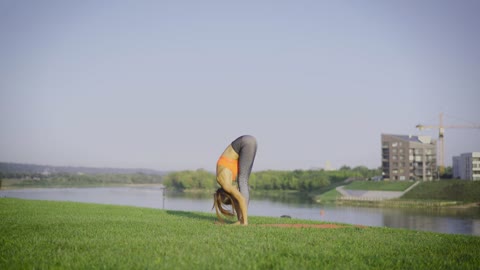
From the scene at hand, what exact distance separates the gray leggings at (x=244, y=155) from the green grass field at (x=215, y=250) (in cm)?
161

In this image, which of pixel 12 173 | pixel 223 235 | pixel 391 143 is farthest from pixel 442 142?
pixel 223 235

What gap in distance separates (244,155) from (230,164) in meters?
0.35

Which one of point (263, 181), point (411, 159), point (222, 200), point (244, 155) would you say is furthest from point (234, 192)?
point (263, 181)

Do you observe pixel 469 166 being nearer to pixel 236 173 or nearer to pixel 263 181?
pixel 263 181

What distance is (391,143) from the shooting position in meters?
99.5

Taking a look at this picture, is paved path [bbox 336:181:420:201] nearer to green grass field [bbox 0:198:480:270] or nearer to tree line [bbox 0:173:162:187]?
tree line [bbox 0:173:162:187]

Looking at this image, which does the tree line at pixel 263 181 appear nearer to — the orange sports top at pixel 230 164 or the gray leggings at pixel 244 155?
the gray leggings at pixel 244 155

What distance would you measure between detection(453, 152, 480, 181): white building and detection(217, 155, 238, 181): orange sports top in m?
95.5

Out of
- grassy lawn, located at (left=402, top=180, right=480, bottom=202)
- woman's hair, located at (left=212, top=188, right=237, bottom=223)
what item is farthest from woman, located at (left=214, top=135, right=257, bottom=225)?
grassy lawn, located at (left=402, top=180, right=480, bottom=202)

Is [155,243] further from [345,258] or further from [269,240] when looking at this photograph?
[345,258]

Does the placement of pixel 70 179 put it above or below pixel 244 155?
below

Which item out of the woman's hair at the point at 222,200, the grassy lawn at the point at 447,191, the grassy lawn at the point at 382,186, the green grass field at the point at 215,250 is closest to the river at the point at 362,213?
the grassy lawn at the point at 447,191

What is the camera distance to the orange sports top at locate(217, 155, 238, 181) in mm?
9281

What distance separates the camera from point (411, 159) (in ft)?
319
